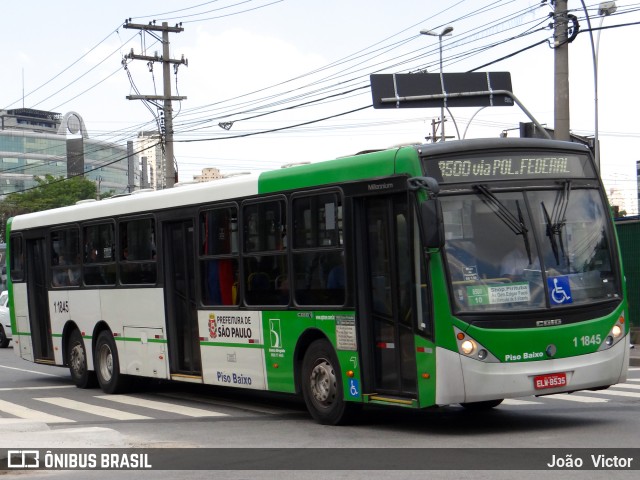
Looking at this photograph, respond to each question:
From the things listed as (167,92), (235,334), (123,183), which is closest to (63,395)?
Result: (235,334)

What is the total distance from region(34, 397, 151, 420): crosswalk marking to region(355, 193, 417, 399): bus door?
4087 mm

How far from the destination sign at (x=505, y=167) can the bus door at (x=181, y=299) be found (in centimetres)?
530

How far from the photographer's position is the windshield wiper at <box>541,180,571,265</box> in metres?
11.9

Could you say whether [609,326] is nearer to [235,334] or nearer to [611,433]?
[611,433]

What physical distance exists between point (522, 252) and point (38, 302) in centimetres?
1237

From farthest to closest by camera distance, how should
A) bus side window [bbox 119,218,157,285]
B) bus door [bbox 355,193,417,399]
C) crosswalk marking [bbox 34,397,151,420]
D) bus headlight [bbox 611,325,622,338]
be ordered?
bus side window [bbox 119,218,157,285]
crosswalk marking [bbox 34,397,151,420]
bus headlight [bbox 611,325,622,338]
bus door [bbox 355,193,417,399]

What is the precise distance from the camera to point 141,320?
17.7 metres

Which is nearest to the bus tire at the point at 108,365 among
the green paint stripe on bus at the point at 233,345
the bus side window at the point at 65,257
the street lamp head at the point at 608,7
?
the bus side window at the point at 65,257

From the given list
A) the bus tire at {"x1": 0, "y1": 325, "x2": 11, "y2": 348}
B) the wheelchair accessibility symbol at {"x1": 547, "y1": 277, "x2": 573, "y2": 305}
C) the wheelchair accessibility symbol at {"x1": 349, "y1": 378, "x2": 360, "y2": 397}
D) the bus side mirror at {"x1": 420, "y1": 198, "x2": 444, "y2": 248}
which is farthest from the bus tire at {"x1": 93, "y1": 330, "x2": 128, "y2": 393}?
the bus tire at {"x1": 0, "y1": 325, "x2": 11, "y2": 348}

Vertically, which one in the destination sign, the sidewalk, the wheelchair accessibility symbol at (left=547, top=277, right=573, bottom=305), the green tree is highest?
the green tree

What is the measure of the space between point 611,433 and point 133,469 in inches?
191

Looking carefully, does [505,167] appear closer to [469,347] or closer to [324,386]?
[469,347]

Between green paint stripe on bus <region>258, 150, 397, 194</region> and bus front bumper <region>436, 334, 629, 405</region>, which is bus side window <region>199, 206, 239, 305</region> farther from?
bus front bumper <region>436, 334, 629, 405</region>

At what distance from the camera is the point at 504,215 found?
465 inches
